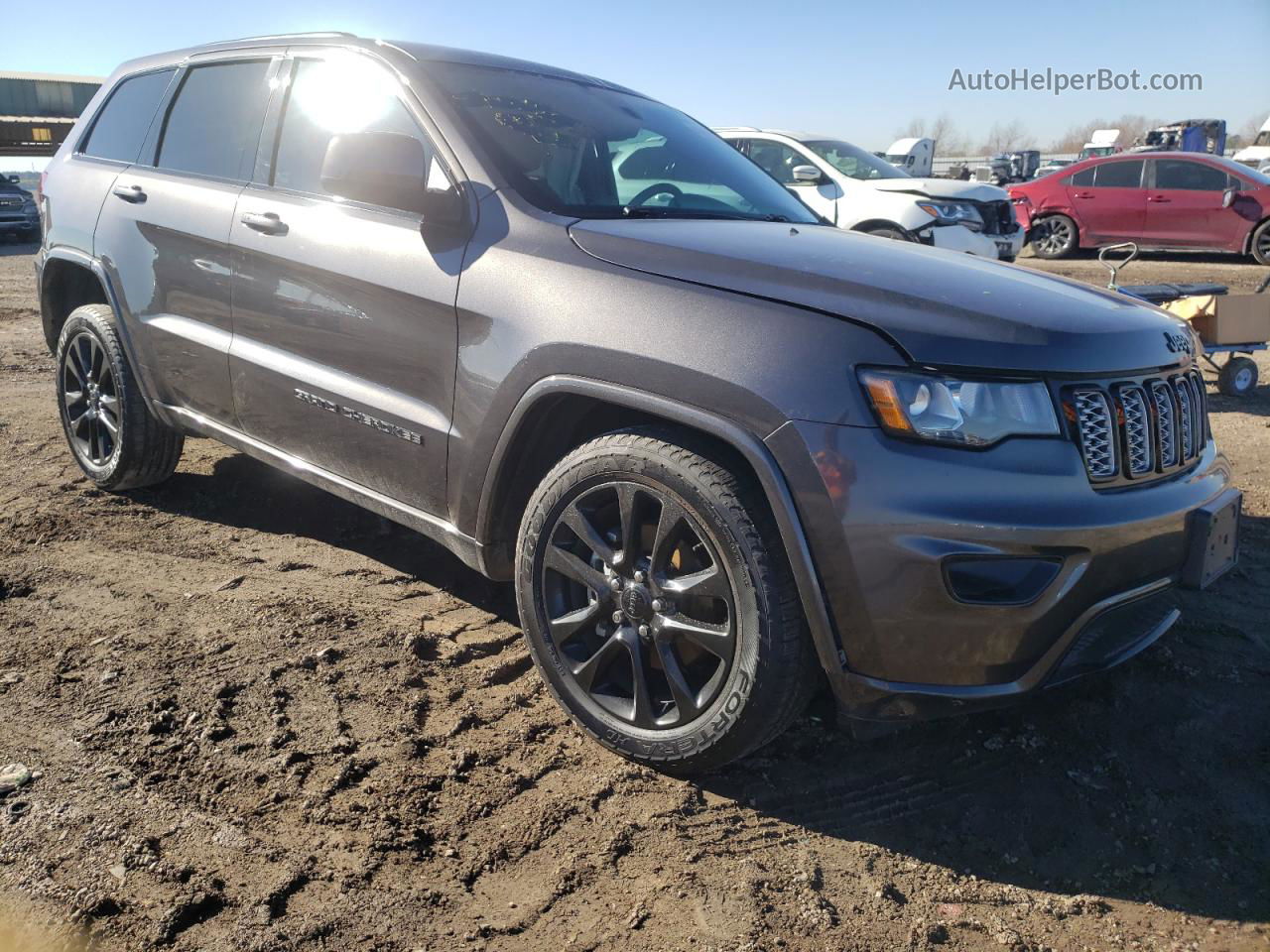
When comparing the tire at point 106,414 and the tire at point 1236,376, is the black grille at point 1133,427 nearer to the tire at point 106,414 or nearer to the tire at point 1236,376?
the tire at point 106,414

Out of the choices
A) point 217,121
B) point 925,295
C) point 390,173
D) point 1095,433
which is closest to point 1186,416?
point 1095,433

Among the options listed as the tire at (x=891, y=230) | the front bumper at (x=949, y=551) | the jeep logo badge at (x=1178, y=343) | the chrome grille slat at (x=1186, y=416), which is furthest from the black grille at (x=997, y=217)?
the front bumper at (x=949, y=551)

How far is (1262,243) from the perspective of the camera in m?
Result: 14.0

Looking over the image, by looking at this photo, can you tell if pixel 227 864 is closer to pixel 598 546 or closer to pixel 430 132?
pixel 598 546

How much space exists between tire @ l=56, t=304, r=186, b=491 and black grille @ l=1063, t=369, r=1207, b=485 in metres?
3.55

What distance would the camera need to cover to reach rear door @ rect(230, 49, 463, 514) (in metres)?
2.82

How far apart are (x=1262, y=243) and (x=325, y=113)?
14.7m

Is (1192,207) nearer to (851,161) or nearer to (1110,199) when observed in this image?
(1110,199)

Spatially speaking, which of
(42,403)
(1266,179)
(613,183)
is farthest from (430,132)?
(1266,179)

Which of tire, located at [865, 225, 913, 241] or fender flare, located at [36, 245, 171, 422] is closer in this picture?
fender flare, located at [36, 245, 171, 422]

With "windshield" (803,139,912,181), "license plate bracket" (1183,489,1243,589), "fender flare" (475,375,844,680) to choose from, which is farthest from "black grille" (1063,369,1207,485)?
"windshield" (803,139,912,181)

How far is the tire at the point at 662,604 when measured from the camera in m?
2.23

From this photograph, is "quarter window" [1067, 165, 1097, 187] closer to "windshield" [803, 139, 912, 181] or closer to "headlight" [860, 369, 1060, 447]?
"windshield" [803, 139, 912, 181]

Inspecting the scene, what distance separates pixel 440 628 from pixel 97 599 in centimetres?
123
